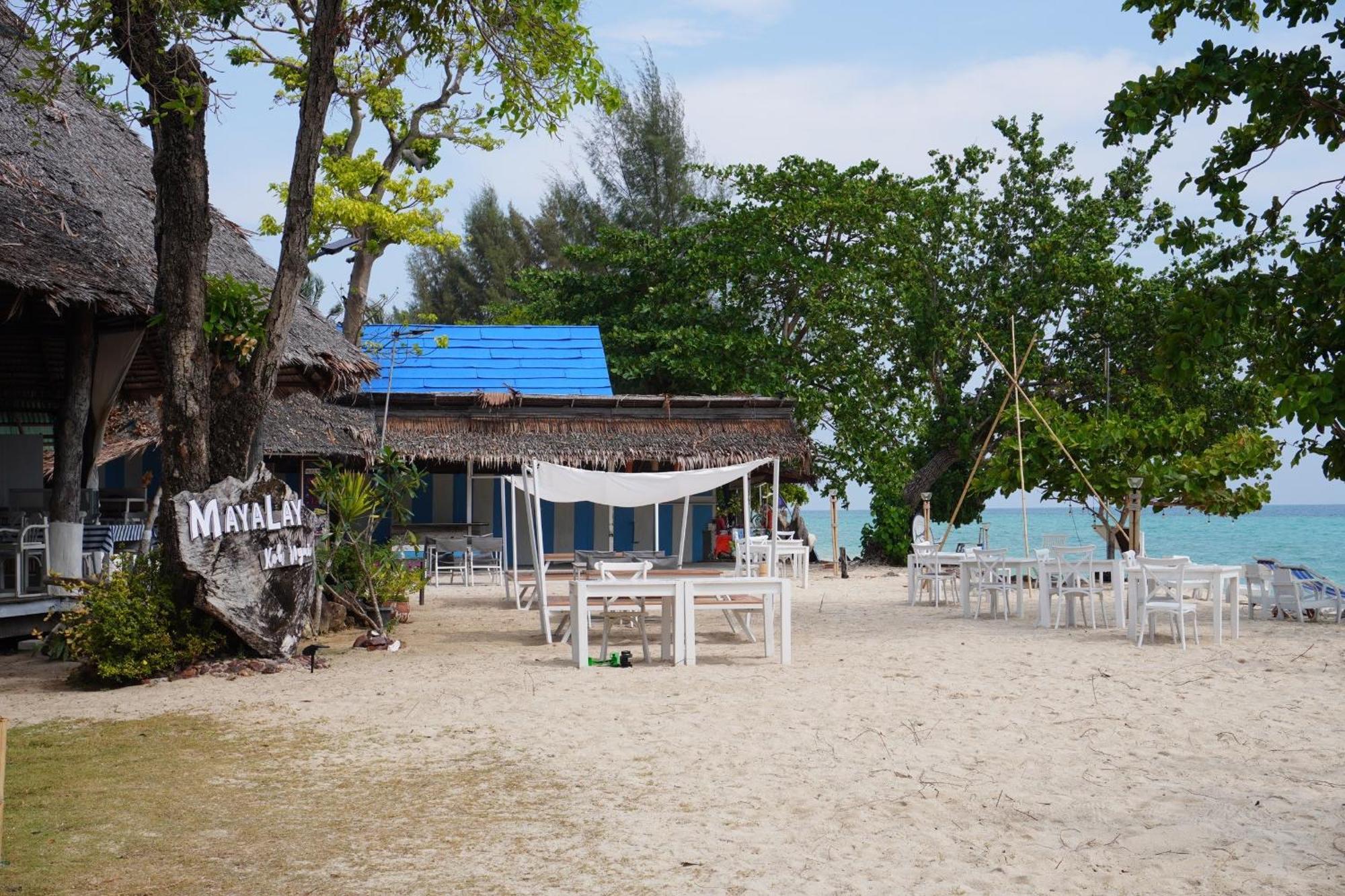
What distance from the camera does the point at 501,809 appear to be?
4.63 meters

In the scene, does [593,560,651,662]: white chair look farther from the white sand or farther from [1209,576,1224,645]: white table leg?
[1209,576,1224,645]: white table leg

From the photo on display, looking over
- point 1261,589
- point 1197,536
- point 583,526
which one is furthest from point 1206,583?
point 1197,536

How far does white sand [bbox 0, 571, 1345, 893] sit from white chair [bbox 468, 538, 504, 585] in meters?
6.84

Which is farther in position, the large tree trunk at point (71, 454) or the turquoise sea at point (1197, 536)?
the turquoise sea at point (1197, 536)

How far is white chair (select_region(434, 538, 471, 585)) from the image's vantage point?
16.7 metres

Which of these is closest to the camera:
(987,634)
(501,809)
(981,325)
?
(501,809)

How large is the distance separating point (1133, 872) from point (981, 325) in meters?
18.8

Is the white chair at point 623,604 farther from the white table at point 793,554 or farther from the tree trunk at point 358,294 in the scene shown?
the tree trunk at point 358,294

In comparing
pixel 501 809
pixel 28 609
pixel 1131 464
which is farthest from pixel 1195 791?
pixel 1131 464

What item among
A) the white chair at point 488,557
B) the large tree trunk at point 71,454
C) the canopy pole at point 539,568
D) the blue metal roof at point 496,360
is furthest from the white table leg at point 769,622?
the blue metal roof at point 496,360

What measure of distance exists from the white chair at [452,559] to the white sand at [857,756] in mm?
6824

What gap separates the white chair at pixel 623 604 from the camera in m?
8.73

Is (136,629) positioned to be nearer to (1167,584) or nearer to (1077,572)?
(1167,584)

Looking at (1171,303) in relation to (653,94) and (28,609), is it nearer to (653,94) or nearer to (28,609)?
(28,609)
